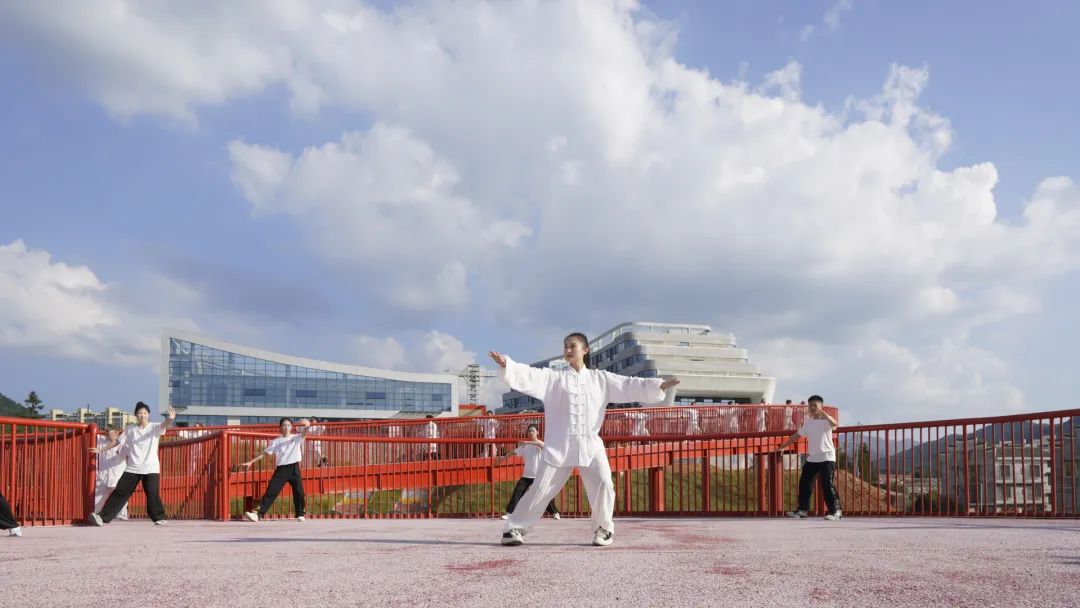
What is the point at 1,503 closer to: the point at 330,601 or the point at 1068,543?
the point at 330,601

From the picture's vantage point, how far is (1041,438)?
1150 centimetres

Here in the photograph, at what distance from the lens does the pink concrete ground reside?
434cm

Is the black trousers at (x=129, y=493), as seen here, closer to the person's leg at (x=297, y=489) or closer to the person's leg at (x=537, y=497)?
the person's leg at (x=297, y=489)

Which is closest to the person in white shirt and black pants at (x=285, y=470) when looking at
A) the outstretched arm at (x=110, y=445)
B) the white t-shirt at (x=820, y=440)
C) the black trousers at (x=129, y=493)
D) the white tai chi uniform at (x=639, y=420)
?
the black trousers at (x=129, y=493)

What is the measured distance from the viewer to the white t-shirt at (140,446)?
38.3 ft

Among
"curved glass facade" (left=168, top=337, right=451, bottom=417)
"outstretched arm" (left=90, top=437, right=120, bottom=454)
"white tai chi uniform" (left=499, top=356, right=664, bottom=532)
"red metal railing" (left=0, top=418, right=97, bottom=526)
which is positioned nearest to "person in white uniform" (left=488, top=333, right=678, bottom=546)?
"white tai chi uniform" (left=499, top=356, right=664, bottom=532)

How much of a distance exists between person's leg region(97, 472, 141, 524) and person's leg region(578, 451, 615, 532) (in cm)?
736

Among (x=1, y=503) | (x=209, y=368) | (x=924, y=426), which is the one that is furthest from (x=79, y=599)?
(x=209, y=368)

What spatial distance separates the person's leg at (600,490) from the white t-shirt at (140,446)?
6.96m

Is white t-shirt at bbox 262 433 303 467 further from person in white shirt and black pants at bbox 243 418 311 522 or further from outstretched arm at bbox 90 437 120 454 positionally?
outstretched arm at bbox 90 437 120 454

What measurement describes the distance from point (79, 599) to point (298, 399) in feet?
333

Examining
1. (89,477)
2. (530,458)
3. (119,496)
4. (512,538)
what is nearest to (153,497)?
(119,496)

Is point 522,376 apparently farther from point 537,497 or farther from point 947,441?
point 947,441

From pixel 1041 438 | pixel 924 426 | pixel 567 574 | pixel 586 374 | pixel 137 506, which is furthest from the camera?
pixel 137 506
